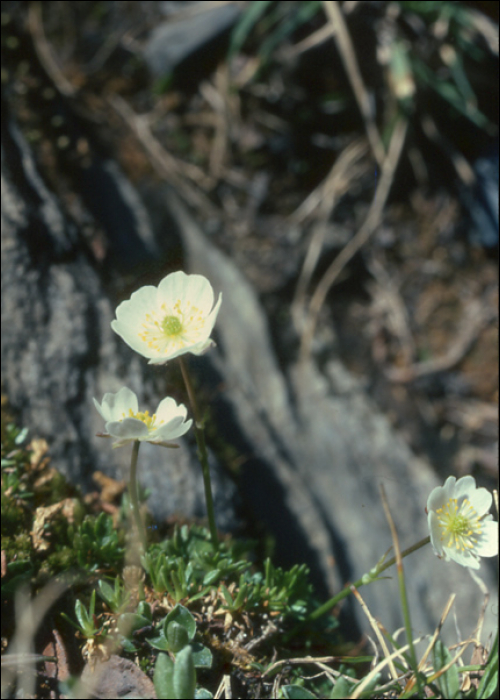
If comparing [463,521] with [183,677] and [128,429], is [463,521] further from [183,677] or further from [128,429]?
[128,429]

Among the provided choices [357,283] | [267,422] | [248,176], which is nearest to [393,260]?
[357,283]

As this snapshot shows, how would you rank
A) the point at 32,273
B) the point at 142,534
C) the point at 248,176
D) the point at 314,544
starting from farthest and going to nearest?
the point at 248,176 < the point at 314,544 < the point at 32,273 < the point at 142,534

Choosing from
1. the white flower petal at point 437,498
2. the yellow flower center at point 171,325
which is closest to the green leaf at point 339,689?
the white flower petal at point 437,498

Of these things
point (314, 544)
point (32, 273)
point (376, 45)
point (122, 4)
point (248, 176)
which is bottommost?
point (314, 544)

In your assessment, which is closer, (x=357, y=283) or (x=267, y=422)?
(x=267, y=422)

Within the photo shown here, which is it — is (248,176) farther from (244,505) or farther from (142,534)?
(142,534)

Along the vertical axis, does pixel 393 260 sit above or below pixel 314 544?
above

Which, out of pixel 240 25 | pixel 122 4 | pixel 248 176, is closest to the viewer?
pixel 240 25
